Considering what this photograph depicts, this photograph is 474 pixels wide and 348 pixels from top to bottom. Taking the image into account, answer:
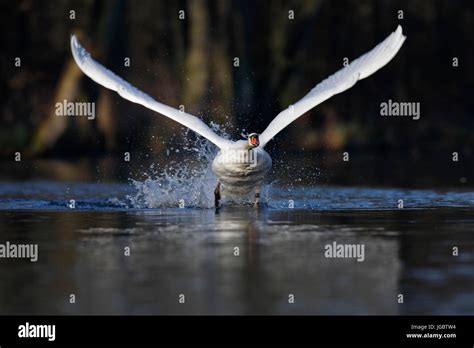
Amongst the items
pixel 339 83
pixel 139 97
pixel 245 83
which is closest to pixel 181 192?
pixel 139 97

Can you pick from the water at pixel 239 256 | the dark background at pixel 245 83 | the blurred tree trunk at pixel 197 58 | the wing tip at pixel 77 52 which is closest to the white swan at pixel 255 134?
the water at pixel 239 256

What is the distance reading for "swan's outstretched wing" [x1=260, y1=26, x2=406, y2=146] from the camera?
830 inches

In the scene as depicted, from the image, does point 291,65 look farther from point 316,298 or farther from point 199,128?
point 316,298

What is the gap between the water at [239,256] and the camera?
13211 millimetres

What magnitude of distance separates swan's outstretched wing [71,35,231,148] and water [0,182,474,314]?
3.78ft

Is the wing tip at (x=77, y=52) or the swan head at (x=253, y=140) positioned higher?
the wing tip at (x=77, y=52)

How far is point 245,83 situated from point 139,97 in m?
Result: 23.3

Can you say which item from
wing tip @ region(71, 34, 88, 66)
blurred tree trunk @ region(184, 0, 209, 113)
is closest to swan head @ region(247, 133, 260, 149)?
wing tip @ region(71, 34, 88, 66)

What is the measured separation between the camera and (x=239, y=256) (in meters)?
16.0
